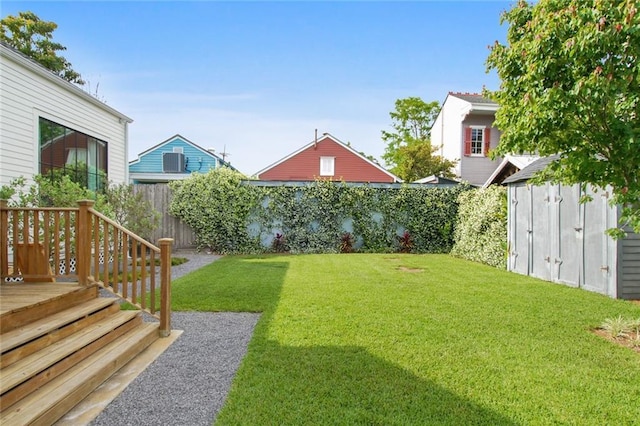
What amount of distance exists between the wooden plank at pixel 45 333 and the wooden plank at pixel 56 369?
0.24 meters

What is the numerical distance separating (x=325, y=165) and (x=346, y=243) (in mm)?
10345

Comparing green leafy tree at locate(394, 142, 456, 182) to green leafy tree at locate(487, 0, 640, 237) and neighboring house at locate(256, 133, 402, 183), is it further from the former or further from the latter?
green leafy tree at locate(487, 0, 640, 237)

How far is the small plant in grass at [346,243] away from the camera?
12016mm

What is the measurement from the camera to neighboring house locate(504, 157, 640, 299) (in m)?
5.96

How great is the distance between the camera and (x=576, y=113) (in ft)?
12.9

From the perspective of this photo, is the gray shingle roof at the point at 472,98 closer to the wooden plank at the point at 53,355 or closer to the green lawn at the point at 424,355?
the green lawn at the point at 424,355

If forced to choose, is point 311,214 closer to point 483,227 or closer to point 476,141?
point 483,227

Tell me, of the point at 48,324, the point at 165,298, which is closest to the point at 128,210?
the point at 165,298

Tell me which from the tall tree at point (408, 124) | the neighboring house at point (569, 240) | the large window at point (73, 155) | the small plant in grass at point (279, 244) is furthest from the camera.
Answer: the tall tree at point (408, 124)

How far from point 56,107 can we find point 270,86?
8.51m

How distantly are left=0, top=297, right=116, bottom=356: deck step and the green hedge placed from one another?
28.5 feet

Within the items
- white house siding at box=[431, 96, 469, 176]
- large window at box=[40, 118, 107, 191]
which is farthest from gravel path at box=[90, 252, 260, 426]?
white house siding at box=[431, 96, 469, 176]

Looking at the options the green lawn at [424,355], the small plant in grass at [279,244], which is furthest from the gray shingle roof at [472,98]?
the green lawn at [424,355]

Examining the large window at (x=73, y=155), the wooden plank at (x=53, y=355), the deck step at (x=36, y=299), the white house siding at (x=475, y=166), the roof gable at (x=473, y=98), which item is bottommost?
the wooden plank at (x=53, y=355)
